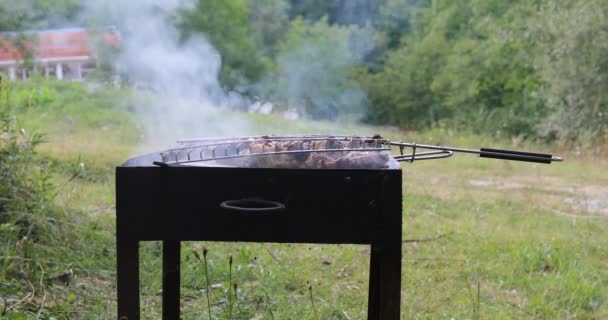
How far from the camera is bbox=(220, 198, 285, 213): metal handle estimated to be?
1.98m

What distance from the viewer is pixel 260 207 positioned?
2.05 metres

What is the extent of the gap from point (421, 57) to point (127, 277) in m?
17.3

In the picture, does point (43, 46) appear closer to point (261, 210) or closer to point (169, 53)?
point (169, 53)

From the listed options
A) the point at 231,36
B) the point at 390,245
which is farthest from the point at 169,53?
the point at 231,36

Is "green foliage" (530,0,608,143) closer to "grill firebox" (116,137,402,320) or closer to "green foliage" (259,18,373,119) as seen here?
"green foliage" (259,18,373,119)

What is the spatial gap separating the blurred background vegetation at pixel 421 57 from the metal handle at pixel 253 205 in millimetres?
4379

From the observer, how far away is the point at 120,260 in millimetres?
2051

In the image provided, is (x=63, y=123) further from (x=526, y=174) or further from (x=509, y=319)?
(x=509, y=319)

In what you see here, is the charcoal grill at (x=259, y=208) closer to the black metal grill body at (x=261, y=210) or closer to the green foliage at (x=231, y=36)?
the black metal grill body at (x=261, y=210)

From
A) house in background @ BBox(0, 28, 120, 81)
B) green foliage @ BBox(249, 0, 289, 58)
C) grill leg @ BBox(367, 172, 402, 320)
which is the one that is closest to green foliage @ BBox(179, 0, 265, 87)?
green foliage @ BBox(249, 0, 289, 58)

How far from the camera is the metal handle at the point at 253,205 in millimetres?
1985

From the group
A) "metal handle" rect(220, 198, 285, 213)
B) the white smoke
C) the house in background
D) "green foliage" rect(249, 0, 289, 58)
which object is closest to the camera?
"metal handle" rect(220, 198, 285, 213)

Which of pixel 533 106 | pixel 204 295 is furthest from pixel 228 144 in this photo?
pixel 533 106

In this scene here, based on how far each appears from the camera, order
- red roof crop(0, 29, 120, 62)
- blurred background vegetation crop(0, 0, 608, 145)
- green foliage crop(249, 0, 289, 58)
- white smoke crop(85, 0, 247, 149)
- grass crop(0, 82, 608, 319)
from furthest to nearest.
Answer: green foliage crop(249, 0, 289, 58)
blurred background vegetation crop(0, 0, 608, 145)
red roof crop(0, 29, 120, 62)
white smoke crop(85, 0, 247, 149)
grass crop(0, 82, 608, 319)
